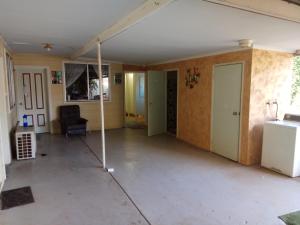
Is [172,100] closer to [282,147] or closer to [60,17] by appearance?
[282,147]

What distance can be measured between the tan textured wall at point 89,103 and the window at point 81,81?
205 mm

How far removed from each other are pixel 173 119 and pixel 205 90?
195 cm

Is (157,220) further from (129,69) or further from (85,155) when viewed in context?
(129,69)

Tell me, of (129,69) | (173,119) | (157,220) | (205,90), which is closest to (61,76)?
(129,69)

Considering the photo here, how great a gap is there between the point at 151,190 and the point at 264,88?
9.36ft

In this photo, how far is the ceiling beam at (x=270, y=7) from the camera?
1814 millimetres

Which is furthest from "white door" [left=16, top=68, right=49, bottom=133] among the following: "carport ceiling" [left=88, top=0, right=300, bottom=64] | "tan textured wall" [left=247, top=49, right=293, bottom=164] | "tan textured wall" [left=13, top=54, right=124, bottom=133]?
"tan textured wall" [left=247, top=49, right=293, bottom=164]

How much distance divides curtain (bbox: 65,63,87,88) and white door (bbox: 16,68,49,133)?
25.9 inches

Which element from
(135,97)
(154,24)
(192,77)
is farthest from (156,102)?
(154,24)

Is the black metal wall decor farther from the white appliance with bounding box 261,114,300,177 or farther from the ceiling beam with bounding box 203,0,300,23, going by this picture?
the ceiling beam with bounding box 203,0,300,23

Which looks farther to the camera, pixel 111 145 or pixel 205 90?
pixel 111 145

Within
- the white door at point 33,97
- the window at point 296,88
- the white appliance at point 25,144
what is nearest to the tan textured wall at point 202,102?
the window at point 296,88

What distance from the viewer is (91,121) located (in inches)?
281

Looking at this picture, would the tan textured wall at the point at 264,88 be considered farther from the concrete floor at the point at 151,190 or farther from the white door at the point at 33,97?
the white door at the point at 33,97
